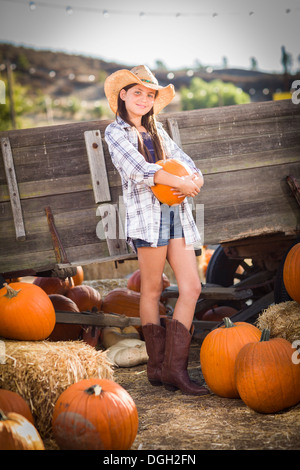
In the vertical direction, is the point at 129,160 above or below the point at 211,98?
below

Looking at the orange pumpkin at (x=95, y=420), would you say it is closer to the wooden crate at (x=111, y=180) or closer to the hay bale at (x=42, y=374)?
the hay bale at (x=42, y=374)

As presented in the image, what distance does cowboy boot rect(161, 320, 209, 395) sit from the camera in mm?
3152

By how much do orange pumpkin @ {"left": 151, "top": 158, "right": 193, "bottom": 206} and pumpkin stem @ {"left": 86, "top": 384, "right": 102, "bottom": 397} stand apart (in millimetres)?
1201

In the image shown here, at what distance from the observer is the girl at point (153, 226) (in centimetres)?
309

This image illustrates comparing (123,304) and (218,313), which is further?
(218,313)

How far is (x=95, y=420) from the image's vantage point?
2143 millimetres

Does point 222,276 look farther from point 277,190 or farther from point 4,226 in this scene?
point 4,226

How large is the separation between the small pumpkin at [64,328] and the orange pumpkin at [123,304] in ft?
1.46

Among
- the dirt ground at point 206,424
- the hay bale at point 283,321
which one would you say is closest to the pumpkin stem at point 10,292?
the dirt ground at point 206,424

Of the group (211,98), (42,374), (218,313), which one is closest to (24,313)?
(42,374)

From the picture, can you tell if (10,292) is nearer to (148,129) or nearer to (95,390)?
(95,390)

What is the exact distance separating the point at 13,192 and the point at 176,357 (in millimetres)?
1573

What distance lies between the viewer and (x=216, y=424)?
2574 mm
